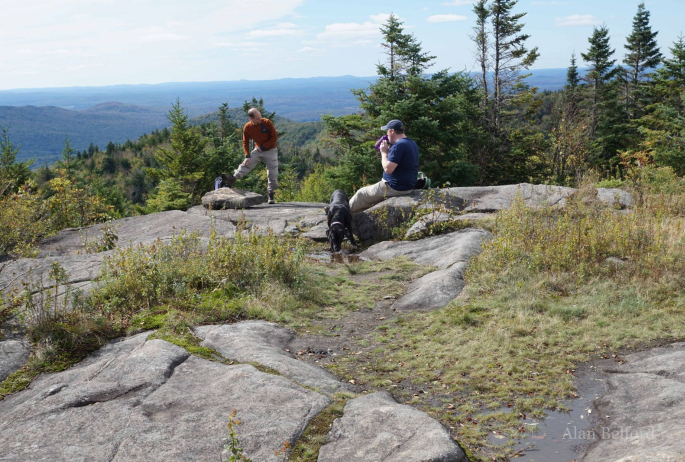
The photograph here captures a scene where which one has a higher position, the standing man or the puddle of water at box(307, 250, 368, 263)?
the standing man

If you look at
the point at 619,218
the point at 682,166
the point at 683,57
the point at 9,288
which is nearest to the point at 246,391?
the point at 9,288

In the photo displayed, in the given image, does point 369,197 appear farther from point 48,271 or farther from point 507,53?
point 507,53

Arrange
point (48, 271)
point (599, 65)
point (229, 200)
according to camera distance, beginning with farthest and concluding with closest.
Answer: point (599, 65) → point (229, 200) → point (48, 271)

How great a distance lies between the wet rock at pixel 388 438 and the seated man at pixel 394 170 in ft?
23.5

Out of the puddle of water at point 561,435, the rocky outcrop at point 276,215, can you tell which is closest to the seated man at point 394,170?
the rocky outcrop at point 276,215

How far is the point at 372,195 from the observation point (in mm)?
11039

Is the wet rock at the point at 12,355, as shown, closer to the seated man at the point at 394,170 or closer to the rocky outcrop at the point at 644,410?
the rocky outcrop at the point at 644,410

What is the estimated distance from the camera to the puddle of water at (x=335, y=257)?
936 cm

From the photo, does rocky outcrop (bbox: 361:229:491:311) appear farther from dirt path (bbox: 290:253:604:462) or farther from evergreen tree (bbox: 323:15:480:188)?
evergreen tree (bbox: 323:15:480:188)

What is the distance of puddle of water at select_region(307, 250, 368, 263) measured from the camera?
936 centimetres

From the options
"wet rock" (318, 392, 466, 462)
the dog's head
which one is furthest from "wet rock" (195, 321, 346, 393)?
the dog's head

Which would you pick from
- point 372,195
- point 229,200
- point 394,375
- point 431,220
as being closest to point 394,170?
point 372,195

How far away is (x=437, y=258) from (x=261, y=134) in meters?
7.03

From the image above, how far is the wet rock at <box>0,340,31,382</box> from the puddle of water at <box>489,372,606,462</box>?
13.6 feet
